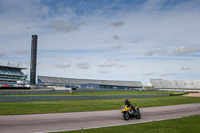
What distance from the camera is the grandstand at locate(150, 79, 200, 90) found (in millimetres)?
113312

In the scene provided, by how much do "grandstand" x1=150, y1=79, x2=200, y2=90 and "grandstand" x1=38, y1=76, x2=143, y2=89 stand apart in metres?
20.5

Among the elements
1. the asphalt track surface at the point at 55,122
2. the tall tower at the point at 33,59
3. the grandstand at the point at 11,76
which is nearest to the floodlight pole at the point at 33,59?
the tall tower at the point at 33,59

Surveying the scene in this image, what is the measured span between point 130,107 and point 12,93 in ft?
109

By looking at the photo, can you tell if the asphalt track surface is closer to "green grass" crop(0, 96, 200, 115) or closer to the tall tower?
"green grass" crop(0, 96, 200, 115)

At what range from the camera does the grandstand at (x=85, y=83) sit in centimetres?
10519

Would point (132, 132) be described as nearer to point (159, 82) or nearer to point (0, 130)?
point (0, 130)

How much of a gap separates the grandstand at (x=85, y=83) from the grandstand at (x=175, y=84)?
20.5 meters

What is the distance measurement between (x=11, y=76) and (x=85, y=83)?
137 ft

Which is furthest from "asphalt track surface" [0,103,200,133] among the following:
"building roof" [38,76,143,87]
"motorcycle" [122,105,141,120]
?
"building roof" [38,76,143,87]

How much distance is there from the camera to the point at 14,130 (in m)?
9.60

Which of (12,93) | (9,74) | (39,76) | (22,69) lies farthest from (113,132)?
(22,69)

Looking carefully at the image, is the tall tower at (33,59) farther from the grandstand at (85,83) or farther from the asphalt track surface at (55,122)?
the asphalt track surface at (55,122)

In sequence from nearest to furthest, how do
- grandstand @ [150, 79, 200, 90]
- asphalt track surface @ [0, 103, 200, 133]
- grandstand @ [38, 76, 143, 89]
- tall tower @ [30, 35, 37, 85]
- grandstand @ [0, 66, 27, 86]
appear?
asphalt track surface @ [0, 103, 200, 133] → tall tower @ [30, 35, 37, 85] → grandstand @ [38, 76, 143, 89] → grandstand @ [0, 66, 27, 86] → grandstand @ [150, 79, 200, 90]

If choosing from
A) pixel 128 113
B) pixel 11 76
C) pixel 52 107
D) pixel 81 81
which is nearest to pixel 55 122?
pixel 128 113
